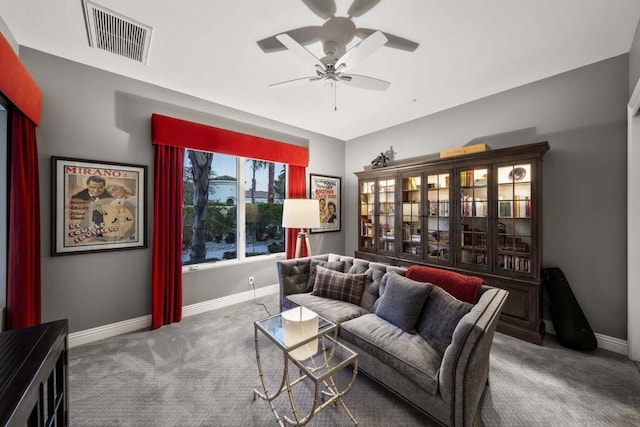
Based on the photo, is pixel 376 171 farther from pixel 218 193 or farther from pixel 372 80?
pixel 218 193

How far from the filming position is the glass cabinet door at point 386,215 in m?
3.93

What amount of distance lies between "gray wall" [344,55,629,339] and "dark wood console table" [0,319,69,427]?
389 cm

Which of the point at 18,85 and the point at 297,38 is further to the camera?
the point at 297,38

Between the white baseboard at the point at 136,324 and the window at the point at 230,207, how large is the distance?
553mm

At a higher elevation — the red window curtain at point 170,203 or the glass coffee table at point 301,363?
the red window curtain at point 170,203

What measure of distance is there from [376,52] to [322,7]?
0.75m

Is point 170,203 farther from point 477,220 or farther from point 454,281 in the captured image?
point 477,220

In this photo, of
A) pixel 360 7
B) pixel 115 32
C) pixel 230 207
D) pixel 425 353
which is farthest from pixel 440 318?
pixel 115 32

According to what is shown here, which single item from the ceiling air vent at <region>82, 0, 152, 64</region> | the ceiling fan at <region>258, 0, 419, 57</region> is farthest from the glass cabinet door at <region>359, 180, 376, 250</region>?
the ceiling air vent at <region>82, 0, 152, 64</region>

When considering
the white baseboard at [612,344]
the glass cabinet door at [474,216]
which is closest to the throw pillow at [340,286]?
the glass cabinet door at [474,216]

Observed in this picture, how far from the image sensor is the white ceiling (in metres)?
1.76

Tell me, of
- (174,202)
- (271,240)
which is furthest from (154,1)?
(271,240)

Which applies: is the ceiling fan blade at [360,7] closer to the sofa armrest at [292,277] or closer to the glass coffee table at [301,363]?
the glass coffee table at [301,363]

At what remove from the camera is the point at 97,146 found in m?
2.58
